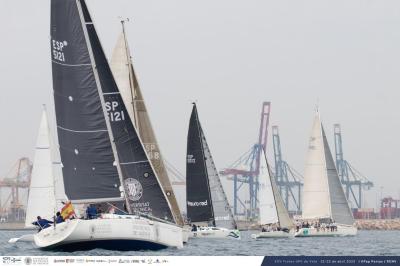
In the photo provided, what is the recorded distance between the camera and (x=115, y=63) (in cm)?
4516

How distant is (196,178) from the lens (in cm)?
5719

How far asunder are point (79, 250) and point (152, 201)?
12.1 ft

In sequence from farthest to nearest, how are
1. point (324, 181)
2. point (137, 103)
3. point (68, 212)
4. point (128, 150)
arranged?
point (324, 181), point (137, 103), point (128, 150), point (68, 212)

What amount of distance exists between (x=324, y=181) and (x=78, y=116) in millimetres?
43824

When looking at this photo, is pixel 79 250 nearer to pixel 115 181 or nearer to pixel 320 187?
pixel 115 181

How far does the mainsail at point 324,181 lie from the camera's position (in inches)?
2857

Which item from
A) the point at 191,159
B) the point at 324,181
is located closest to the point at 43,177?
the point at 191,159

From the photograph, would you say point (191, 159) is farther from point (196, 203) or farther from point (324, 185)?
point (324, 185)

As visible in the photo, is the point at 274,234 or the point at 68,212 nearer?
the point at 68,212

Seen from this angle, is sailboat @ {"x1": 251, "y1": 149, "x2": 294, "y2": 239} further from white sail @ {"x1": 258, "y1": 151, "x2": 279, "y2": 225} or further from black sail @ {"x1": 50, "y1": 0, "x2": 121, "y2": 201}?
black sail @ {"x1": 50, "y1": 0, "x2": 121, "y2": 201}

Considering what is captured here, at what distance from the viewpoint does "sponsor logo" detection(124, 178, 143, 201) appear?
104ft

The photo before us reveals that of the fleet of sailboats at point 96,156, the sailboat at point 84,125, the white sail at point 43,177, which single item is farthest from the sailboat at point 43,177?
the sailboat at point 84,125

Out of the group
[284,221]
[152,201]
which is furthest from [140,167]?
[284,221]

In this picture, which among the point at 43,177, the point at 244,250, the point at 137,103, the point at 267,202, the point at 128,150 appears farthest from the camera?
the point at 267,202
